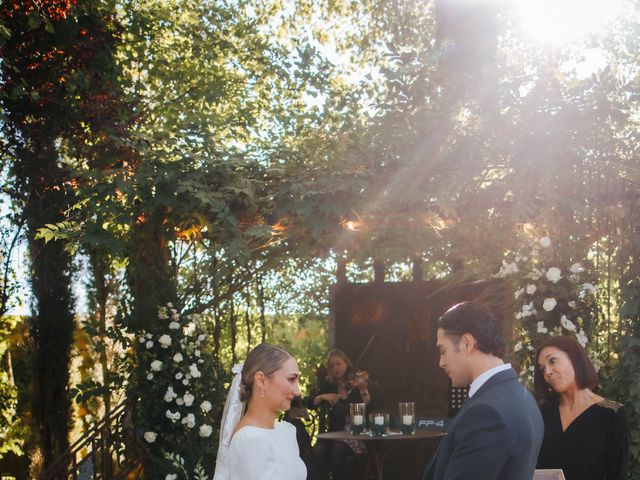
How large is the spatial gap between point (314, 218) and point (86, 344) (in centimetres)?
653

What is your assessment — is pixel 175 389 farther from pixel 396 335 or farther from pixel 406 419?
pixel 396 335

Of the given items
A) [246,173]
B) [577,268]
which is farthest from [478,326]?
[246,173]

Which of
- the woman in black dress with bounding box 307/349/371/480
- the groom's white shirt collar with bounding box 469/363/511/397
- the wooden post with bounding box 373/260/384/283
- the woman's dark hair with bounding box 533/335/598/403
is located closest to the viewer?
the groom's white shirt collar with bounding box 469/363/511/397

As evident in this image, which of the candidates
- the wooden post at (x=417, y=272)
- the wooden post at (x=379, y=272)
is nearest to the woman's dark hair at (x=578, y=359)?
the wooden post at (x=417, y=272)

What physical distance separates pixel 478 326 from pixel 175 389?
17.6ft

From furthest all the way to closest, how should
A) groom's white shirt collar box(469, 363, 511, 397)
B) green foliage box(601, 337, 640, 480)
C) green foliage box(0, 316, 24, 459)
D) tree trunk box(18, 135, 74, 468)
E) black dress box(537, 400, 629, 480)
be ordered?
1. tree trunk box(18, 135, 74, 468)
2. green foliage box(0, 316, 24, 459)
3. green foliage box(601, 337, 640, 480)
4. black dress box(537, 400, 629, 480)
5. groom's white shirt collar box(469, 363, 511, 397)

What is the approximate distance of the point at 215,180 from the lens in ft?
22.7

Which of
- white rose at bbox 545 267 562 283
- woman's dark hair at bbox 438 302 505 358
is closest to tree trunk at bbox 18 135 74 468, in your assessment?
white rose at bbox 545 267 562 283

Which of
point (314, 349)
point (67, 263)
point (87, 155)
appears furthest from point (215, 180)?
point (314, 349)

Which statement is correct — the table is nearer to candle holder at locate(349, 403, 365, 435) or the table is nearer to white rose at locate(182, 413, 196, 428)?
candle holder at locate(349, 403, 365, 435)

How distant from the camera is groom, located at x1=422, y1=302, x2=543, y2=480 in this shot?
232cm

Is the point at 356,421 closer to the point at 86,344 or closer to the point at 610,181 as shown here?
the point at 610,181

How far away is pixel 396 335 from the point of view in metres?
11.1

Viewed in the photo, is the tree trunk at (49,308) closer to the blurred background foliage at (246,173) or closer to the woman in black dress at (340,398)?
the blurred background foliage at (246,173)
